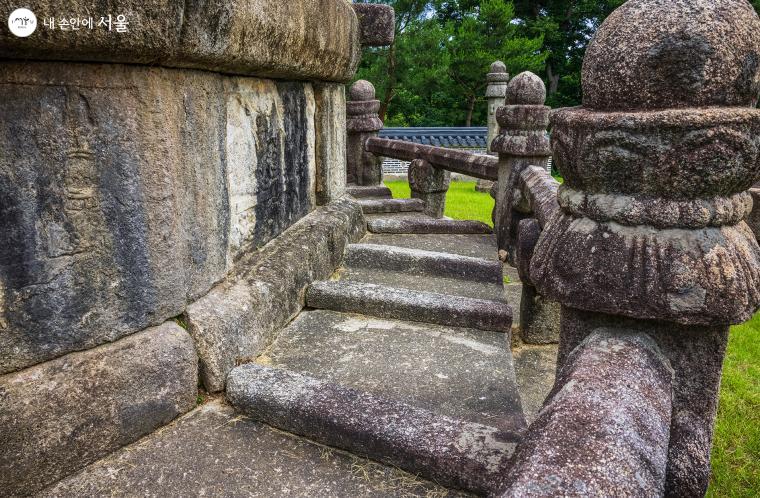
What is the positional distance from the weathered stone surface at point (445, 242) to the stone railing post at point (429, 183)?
1.88m

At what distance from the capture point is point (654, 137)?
44.9 inches

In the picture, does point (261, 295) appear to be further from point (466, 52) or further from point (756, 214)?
point (466, 52)

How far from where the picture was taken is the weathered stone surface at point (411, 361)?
187 centimetres

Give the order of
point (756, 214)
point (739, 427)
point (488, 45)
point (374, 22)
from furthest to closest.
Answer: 1. point (488, 45)
2. point (756, 214)
3. point (374, 22)
4. point (739, 427)

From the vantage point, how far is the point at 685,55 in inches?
44.1

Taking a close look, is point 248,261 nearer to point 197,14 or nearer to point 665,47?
point 197,14

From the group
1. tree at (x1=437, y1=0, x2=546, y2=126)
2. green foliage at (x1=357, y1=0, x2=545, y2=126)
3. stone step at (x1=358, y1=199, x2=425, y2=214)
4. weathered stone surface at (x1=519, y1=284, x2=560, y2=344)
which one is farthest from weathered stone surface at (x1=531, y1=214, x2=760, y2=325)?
tree at (x1=437, y1=0, x2=546, y2=126)

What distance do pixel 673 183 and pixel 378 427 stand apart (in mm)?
959

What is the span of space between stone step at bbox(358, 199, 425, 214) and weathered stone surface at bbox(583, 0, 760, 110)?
3.93 meters

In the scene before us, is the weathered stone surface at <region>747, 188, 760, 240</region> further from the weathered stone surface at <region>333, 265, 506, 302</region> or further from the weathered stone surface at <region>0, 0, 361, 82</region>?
the weathered stone surface at <region>0, 0, 361, 82</region>

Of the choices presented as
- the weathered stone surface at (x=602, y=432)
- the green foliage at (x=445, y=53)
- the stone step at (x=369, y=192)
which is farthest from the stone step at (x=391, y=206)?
the green foliage at (x=445, y=53)

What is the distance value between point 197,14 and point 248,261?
41.4 inches

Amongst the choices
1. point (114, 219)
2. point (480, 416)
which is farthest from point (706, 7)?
point (114, 219)

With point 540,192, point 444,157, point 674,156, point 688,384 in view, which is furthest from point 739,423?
point 444,157
